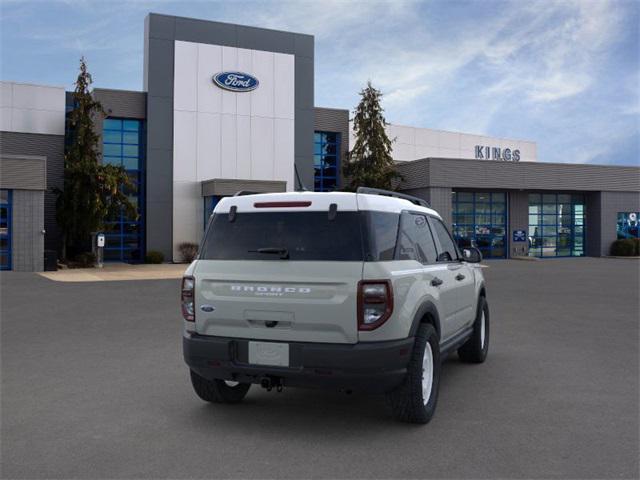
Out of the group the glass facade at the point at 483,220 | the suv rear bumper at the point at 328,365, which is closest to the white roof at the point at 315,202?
the suv rear bumper at the point at 328,365

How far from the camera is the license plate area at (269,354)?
4.73 metres

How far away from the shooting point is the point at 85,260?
27.3 metres

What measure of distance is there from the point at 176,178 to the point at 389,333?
27.4m

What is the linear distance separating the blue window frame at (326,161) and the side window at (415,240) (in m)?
29.8

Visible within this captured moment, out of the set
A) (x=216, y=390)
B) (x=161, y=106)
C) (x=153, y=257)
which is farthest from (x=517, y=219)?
(x=216, y=390)

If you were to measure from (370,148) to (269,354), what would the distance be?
2935 centimetres

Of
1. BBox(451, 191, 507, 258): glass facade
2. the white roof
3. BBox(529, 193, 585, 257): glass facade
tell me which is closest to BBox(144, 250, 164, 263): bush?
BBox(451, 191, 507, 258): glass facade

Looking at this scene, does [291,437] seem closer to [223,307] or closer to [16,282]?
[223,307]

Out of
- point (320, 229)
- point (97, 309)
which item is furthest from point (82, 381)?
point (97, 309)

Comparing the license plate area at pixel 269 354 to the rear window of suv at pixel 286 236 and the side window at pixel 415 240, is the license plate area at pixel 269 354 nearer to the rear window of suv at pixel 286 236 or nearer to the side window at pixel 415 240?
the rear window of suv at pixel 286 236

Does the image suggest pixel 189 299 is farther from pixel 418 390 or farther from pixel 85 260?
pixel 85 260

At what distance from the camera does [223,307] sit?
497 cm

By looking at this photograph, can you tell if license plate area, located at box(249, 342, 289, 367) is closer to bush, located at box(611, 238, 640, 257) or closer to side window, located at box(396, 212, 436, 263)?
side window, located at box(396, 212, 436, 263)

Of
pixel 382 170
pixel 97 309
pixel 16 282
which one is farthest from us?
pixel 382 170
